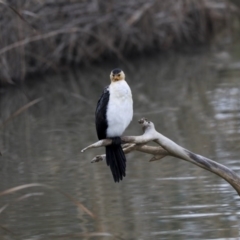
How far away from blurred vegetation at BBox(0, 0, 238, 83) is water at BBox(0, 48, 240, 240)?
33.2 inches

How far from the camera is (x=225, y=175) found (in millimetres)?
4402

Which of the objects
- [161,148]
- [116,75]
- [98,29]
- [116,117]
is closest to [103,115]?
[116,117]

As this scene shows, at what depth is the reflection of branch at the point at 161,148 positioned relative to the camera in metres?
4.11

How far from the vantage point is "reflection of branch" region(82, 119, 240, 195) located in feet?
13.5

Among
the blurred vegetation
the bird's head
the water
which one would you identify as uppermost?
the blurred vegetation

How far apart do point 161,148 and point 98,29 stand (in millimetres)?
8615

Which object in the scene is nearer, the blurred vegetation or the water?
the water

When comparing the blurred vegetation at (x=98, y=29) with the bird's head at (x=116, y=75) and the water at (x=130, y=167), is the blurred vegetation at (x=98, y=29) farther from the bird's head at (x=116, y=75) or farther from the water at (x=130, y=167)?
the bird's head at (x=116, y=75)

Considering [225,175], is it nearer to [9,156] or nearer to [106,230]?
[106,230]

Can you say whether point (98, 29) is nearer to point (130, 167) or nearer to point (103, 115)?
point (130, 167)

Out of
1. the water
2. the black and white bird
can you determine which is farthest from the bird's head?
the water

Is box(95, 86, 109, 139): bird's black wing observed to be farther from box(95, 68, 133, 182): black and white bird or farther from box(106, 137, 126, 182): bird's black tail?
box(106, 137, 126, 182): bird's black tail

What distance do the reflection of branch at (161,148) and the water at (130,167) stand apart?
34 cm

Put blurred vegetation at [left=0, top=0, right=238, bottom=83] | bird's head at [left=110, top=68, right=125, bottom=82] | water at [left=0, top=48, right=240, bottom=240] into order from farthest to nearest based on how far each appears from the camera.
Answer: blurred vegetation at [left=0, top=0, right=238, bottom=83]
water at [left=0, top=48, right=240, bottom=240]
bird's head at [left=110, top=68, right=125, bottom=82]
